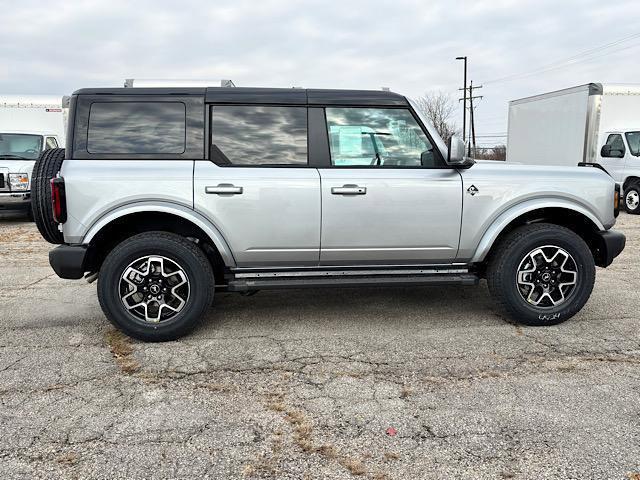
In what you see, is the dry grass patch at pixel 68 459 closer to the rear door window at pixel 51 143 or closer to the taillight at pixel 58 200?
the taillight at pixel 58 200

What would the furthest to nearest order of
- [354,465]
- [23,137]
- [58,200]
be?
[23,137], [58,200], [354,465]

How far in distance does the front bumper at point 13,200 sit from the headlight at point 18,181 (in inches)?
4.9

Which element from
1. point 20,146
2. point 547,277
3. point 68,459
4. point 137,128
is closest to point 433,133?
point 547,277

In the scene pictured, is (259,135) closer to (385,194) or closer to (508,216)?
(385,194)

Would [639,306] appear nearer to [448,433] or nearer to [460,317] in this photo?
[460,317]

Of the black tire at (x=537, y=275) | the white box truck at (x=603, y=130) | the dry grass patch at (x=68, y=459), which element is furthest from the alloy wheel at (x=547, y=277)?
the white box truck at (x=603, y=130)

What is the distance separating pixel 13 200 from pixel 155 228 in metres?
7.96

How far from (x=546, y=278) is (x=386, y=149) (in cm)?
170

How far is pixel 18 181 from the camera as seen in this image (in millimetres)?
10391

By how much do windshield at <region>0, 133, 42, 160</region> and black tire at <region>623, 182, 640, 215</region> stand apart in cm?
1364

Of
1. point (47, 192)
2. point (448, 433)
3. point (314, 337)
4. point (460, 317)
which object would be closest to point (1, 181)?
point (47, 192)

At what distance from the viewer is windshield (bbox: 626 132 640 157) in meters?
12.1

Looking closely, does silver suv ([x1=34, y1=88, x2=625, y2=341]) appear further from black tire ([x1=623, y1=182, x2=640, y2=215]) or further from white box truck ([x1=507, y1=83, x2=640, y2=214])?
black tire ([x1=623, y1=182, x2=640, y2=215])

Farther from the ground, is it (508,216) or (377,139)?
(377,139)
